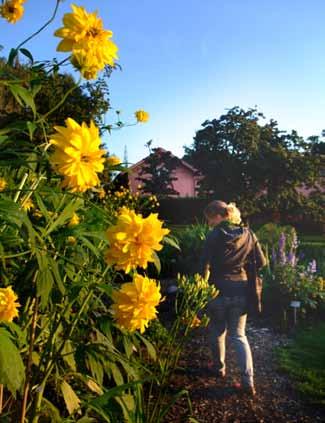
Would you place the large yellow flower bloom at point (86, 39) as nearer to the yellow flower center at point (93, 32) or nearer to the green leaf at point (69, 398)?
the yellow flower center at point (93, 32)

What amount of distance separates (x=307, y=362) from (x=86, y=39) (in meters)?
3.97

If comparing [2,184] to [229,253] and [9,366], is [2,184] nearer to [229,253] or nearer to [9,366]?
[9,366]

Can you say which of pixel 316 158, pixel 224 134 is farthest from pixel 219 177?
pixel 316 158

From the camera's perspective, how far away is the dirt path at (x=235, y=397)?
3342mm

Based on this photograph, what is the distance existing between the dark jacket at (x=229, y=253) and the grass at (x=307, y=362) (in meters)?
0.90

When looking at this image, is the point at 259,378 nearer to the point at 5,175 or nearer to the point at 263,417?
the point at 263,417

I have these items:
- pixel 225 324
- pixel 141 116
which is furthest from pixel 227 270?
pixel 141 116

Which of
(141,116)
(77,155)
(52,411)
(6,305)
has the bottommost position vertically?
(52,411)

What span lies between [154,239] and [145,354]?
10.7 ft

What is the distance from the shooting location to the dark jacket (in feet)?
13.4

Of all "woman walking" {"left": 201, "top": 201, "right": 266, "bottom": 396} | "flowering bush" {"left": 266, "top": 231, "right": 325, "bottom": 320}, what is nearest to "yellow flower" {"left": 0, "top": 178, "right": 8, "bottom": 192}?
"woman walking" {"left": 201, "top": 201, "right": 266, "bottom": 396}

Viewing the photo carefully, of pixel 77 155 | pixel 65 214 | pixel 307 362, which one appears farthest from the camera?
pixel 307 362

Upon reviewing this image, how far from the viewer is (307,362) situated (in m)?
4.57

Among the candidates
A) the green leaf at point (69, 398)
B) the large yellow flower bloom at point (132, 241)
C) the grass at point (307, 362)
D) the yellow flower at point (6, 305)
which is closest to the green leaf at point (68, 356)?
the green leaf at point (69, 398)
